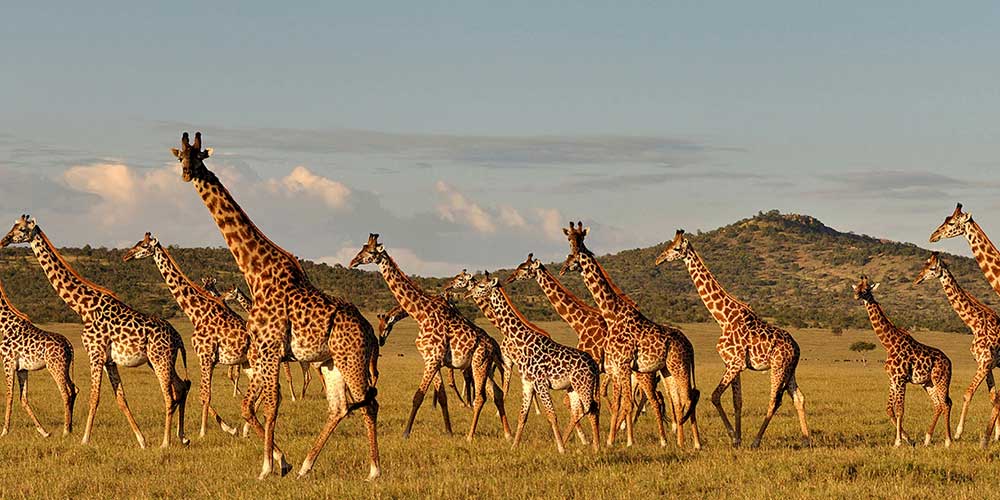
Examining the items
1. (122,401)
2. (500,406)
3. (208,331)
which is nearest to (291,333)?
(122,401)

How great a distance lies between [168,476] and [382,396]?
1262 cm

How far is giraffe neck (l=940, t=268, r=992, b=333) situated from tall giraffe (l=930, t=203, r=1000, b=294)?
418 mm

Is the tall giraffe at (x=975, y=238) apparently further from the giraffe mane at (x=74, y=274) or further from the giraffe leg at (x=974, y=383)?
the giraffe mane at (x=74, y=274)

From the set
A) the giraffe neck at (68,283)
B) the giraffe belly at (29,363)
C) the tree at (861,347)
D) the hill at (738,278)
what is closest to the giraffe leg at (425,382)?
the giraffe neck at (68,283)

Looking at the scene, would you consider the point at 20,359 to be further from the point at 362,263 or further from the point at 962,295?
the point at 962,295

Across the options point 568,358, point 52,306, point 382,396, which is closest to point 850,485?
point 568,358

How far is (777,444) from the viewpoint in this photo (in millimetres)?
18281

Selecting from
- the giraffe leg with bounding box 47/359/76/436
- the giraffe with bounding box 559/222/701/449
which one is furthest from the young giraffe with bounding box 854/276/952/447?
the giraffe leg with bounding box 47/359/76/436

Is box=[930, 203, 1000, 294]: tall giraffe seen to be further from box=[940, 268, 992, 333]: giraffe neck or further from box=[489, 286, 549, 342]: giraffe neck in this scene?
box=[489, 286, 549, 342]: giraffe neck

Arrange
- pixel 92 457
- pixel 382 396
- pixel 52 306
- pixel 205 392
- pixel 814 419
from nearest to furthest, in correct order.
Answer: pixel 92 457
pixel 205 392
pixel 814 419
pixel 382 396
pixel 52 306

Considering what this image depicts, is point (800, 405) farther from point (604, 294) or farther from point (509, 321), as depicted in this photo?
point (509, 321)

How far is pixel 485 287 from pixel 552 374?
2.84m

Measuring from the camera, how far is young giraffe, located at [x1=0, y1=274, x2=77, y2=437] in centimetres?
1875

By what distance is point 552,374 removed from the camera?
16500mm
